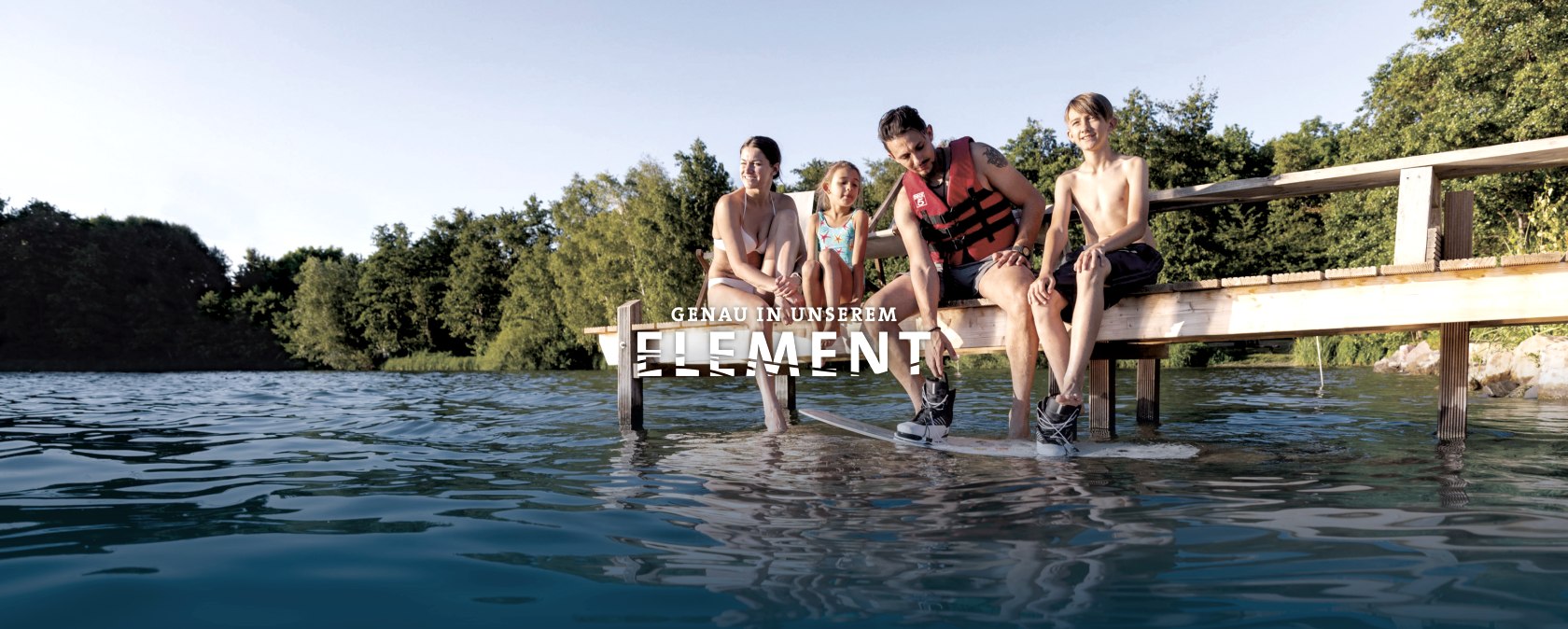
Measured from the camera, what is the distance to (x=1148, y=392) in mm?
7273

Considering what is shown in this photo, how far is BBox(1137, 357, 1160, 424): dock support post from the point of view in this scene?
7.21 m

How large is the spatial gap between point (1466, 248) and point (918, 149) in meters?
3.35

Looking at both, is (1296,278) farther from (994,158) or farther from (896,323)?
(896,323)

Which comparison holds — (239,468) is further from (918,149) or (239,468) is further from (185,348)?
(185,348)

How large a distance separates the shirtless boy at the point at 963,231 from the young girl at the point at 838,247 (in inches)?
23.3

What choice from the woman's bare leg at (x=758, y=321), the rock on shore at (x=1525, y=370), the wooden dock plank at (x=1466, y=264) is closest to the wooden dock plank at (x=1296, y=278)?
the wooden dock plank at (x=1466, y=264)

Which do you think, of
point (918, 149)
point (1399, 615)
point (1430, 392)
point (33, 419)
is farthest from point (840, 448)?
point (1430, 392)

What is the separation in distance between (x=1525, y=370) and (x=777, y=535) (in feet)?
43.5

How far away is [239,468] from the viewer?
447 centimetres

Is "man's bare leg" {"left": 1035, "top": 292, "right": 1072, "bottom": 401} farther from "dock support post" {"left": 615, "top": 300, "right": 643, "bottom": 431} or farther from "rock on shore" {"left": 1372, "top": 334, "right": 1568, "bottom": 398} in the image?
"rock on shore" {"left": 1372, "top": 334, "right": 1568, "bottom": 398}

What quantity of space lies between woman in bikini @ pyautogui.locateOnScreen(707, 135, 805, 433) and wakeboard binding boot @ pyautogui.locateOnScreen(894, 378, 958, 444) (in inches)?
47.9

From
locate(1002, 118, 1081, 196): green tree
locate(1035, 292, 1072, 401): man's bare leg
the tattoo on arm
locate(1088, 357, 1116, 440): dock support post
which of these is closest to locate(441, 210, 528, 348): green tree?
locate(1002, 118, 1081, 196): green tree

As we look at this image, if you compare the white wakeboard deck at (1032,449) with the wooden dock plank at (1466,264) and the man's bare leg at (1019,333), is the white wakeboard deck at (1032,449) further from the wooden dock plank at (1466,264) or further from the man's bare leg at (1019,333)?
the wooden dock plank at (1466,264)

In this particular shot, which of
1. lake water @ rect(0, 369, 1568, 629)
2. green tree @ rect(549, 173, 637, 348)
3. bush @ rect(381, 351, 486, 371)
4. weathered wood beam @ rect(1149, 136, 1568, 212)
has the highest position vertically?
green tree @ rect(549, 173, 637, 348)
